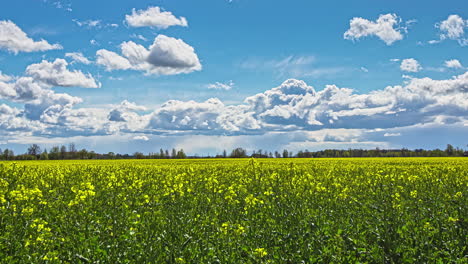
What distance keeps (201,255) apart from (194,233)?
1.06m

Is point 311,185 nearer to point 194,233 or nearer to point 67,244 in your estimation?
point 194,233

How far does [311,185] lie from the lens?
10133 mm

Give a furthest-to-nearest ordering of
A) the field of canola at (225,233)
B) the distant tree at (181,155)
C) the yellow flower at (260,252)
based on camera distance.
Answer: the distant tree at (181,155) < the field of canola at (225,233) < the yellow flower at (260,252)

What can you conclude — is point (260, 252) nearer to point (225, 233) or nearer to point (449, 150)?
point (225, 233)

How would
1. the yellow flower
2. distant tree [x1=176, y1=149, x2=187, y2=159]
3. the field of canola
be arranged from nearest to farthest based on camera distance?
the yellow flower < the field of canola < distant tree [x1=176, y1=149, x2=187, y2=159]

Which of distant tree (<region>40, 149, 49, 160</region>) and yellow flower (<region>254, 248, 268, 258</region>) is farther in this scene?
distant tree (<region>40, 149, 49, 160</region>)

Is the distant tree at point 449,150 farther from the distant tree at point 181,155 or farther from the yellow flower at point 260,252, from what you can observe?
the yellow flower at point 260,252

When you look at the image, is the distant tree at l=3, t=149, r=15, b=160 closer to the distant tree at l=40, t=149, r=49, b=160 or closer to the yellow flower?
the distant tree at l=40, t=149, r=49, b=160

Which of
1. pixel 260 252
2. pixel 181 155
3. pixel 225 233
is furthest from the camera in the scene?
pixel 181 155

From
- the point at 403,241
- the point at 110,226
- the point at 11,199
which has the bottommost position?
the point at 403,241

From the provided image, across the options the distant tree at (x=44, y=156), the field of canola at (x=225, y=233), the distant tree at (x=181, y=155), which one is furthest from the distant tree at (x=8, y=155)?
the field of canola at (x=225, y=233)

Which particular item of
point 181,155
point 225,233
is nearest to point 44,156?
point 181,155

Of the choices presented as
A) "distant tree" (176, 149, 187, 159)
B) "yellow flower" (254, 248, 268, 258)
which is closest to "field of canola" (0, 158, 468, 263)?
"yellow flower" (254, 248, 268, 258)

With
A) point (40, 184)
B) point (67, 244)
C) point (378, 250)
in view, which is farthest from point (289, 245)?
point (40, 184)
